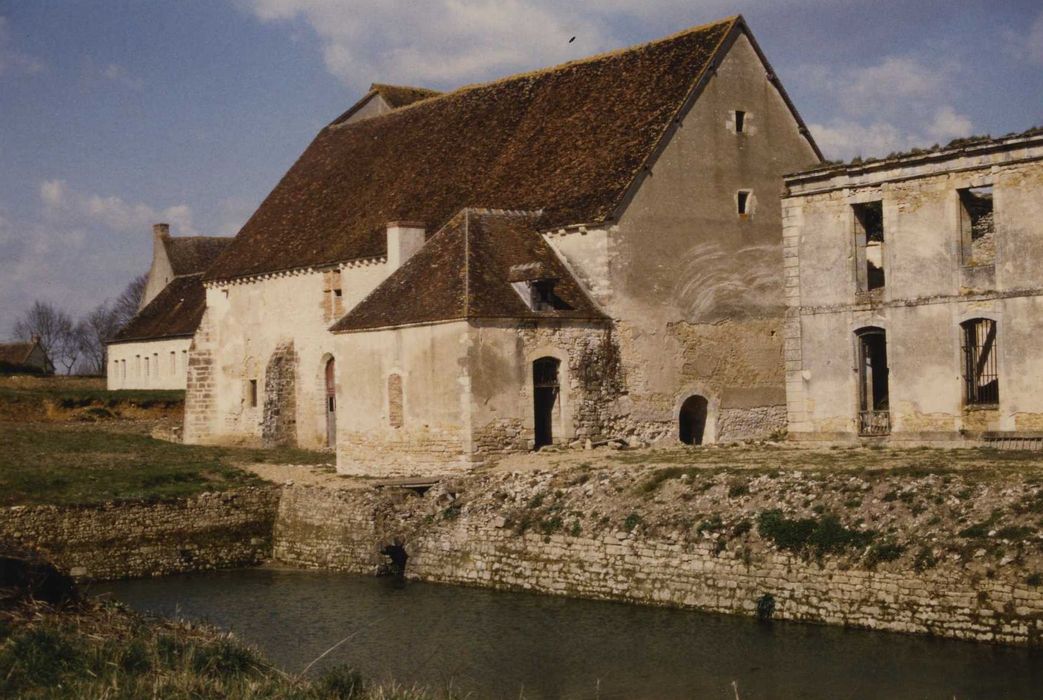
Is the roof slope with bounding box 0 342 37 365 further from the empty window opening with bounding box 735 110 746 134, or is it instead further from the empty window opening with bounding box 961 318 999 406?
the empty window opening with bounding box 961 318 999 406

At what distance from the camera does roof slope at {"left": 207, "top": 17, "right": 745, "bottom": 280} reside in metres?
29.2

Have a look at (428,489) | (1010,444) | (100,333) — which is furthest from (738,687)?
(100,333)

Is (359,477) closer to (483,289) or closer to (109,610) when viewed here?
(483,289)

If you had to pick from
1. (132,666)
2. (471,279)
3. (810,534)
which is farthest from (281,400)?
(132,666)

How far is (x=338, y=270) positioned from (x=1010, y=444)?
17083 mm

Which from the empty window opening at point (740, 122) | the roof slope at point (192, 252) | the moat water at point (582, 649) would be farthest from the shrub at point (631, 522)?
the roof slope at point (192, 252)

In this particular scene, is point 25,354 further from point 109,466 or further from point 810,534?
point 810,534

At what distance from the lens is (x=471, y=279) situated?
87.1 feet

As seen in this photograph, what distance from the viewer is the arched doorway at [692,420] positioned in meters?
29.3

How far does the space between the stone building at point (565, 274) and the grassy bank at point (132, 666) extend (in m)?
12.2

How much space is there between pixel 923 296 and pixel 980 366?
152 cm

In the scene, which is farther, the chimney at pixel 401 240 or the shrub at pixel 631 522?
the chimney at pixel 401 240

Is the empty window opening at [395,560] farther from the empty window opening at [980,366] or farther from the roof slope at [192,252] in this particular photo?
the roof slope at [192,252]

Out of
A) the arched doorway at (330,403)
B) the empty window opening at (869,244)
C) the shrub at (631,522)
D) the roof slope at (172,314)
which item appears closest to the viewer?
the shrub at (631,522)
